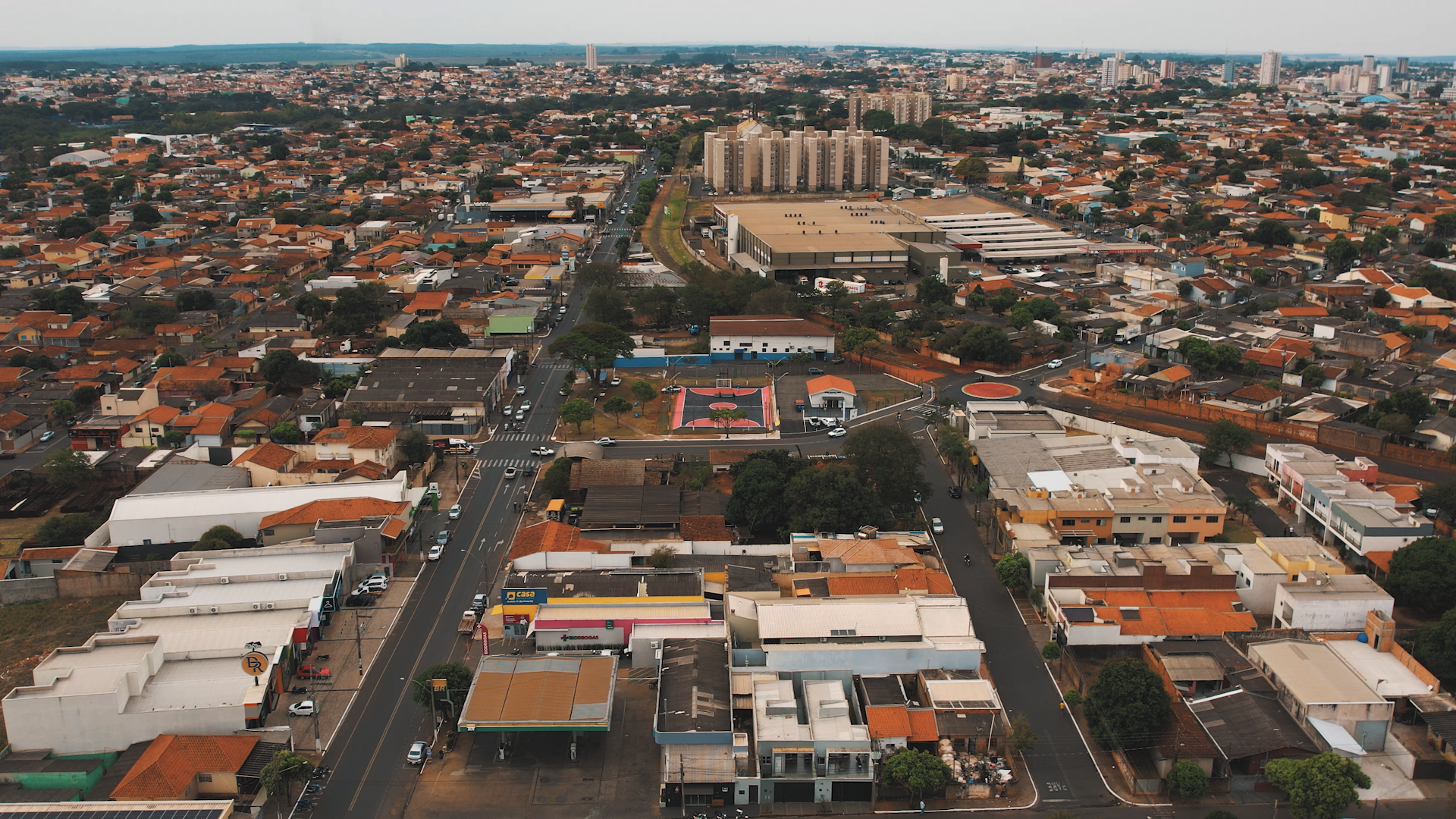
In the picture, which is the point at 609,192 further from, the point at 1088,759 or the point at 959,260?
the point at 1088,759

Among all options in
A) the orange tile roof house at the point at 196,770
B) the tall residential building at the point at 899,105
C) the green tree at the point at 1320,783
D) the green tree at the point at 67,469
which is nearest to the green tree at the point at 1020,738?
the green tree at the point at 1320,783

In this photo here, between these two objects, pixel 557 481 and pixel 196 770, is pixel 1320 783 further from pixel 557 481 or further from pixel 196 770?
pixel 557 481

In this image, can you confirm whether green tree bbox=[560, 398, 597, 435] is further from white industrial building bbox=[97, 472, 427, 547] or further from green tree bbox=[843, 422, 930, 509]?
green tree bbox=[843, 422, 930, 509]

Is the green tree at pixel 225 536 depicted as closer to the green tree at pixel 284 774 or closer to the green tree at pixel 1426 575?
the green tree at pixel 284 774

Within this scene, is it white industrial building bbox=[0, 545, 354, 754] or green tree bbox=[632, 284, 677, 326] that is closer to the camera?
white industrial building bbox=[0, 545, 354, 754]

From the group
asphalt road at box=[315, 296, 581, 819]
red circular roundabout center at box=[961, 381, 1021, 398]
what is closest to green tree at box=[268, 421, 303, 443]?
asphalt road at box=[315, 296, 581, 819]

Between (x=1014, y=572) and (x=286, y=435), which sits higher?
(x=286, y=435)

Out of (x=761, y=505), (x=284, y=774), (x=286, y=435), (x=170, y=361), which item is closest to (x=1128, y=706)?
(x=761, y=505)
